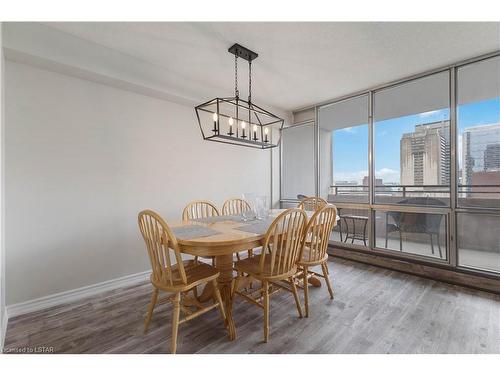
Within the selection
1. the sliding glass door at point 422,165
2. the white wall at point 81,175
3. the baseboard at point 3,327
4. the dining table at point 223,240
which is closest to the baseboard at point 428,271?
the sliding glass door at point 422,165

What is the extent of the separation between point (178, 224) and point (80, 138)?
1.40 metres

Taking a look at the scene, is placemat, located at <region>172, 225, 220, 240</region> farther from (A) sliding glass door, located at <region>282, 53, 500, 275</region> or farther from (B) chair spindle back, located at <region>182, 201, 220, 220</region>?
(A) sliding glass door, located at <region>282, 53, 500, 275</region>

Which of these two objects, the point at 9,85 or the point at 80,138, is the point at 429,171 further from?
the point at 9,85

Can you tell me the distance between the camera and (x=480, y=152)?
8.66ft

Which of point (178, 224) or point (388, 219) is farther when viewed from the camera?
point (388, 219)

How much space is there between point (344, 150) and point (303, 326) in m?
3.04

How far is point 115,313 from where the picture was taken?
2059 millimetres

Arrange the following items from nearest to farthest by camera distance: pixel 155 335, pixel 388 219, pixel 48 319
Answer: pixel 155 335
pixel 48 319
pixel 388 219

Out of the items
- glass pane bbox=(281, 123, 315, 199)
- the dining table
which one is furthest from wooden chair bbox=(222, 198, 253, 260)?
glass pane bbox=(281, 123, 315, 199)

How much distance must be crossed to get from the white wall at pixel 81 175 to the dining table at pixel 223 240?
984mm

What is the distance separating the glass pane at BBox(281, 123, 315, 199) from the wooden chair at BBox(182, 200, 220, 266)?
208cm

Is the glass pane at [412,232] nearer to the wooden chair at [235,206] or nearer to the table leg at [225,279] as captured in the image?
the wooden chair at [235,206]

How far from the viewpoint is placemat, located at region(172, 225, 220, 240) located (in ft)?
5.64
